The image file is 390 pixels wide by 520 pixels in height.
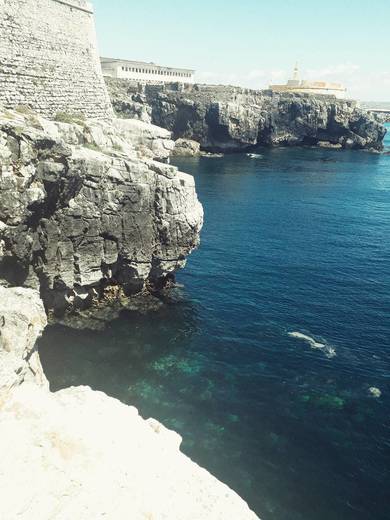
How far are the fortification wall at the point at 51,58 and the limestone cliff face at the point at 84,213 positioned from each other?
4959mm

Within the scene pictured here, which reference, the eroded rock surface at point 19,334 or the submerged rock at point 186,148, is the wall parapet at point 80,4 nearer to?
the eroded rock surface at point 19,334

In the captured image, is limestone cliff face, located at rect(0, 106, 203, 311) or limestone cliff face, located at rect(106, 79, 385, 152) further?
limestone cliff face, located at rect(106, 79, 385, 152)

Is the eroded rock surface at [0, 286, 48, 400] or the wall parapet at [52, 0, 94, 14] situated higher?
the wall parapet at [52, 0, 94, 14]

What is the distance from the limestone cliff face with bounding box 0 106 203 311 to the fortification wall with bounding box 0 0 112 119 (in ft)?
16.3

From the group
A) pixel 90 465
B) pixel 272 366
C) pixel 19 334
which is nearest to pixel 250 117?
pixel 272 366

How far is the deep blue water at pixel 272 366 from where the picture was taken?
2873cm

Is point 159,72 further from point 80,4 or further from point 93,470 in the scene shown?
point 93,470

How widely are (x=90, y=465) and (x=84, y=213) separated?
31965mm

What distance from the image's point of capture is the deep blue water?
2873 centimetres

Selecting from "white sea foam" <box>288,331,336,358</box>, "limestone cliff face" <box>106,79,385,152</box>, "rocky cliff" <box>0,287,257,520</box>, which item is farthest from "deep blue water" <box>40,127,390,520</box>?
"limestone cliff face" <box>106,79,385,152</box>

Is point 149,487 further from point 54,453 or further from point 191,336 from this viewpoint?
point 191,336

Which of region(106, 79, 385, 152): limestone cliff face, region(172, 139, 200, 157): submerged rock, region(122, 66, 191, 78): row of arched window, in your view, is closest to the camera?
region(172, 139, 200, 157): submerged rock

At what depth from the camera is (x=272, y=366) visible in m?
39.5

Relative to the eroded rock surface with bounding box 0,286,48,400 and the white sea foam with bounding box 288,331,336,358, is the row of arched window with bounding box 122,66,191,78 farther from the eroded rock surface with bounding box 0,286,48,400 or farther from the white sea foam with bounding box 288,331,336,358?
the eroded rock surface with bounding box 0,286,48,400
